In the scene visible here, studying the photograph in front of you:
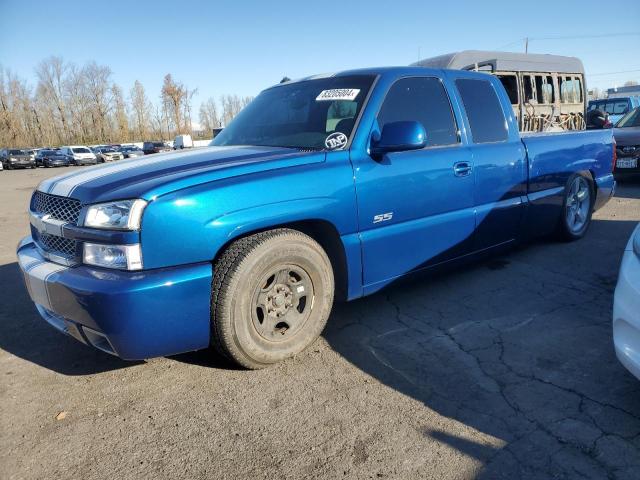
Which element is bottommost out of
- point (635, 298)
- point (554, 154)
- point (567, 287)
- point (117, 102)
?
point (567, 287)

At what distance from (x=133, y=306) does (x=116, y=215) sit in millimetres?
483

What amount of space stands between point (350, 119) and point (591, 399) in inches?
87.6

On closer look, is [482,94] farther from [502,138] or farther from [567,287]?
[567,287]

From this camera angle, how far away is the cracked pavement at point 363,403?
2.09 metres

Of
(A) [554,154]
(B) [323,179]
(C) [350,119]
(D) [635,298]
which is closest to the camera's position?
(D) [635,298]

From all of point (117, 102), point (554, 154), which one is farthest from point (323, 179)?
point (117, 102)

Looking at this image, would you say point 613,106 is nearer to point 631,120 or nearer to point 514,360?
point 631,120

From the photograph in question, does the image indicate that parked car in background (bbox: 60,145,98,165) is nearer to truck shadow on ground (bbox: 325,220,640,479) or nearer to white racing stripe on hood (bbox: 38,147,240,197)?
white racing stripe on hood (bbox: 38,147,240,197)

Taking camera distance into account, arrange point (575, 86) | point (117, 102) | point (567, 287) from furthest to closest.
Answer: point (117, 102)
point (575, 86)
point (567, 287)

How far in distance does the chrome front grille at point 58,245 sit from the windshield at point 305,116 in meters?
1.54

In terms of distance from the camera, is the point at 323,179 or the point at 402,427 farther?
the point at 323,179

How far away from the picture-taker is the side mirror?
10.1 ft

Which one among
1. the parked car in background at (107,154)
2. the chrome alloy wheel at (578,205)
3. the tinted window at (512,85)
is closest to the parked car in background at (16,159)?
the parked car in background at (107,154)

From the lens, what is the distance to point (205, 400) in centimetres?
262
